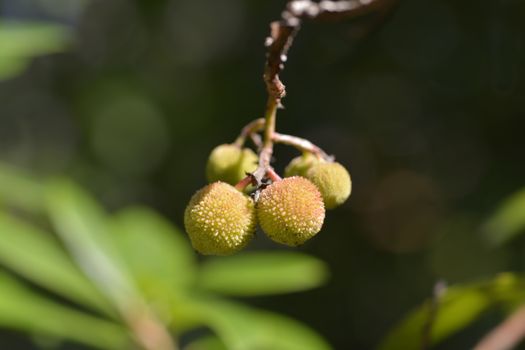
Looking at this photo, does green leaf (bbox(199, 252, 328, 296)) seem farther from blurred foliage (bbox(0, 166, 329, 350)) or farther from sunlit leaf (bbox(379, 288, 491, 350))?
sunlit leaf (bbox(379, 288, 491, 350))

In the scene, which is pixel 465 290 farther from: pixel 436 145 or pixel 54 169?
pixel 54 169

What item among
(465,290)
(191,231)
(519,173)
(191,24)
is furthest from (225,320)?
(191,24)

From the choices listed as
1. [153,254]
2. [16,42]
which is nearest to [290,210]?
[153,254]

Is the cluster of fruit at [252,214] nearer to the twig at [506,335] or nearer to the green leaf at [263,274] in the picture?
the twig at [506,335]

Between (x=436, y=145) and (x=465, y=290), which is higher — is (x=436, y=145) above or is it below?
above

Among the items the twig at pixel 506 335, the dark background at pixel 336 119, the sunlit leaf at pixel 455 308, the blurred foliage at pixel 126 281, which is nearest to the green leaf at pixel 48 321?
the blurred foliage at pixel 126 281

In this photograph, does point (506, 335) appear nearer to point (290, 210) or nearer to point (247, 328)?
point (247, 328)

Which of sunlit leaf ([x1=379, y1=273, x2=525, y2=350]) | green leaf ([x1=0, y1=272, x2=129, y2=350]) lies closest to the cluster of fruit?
sunlit leaf ([x1=379, y1=273, x2=525, y2=350])
